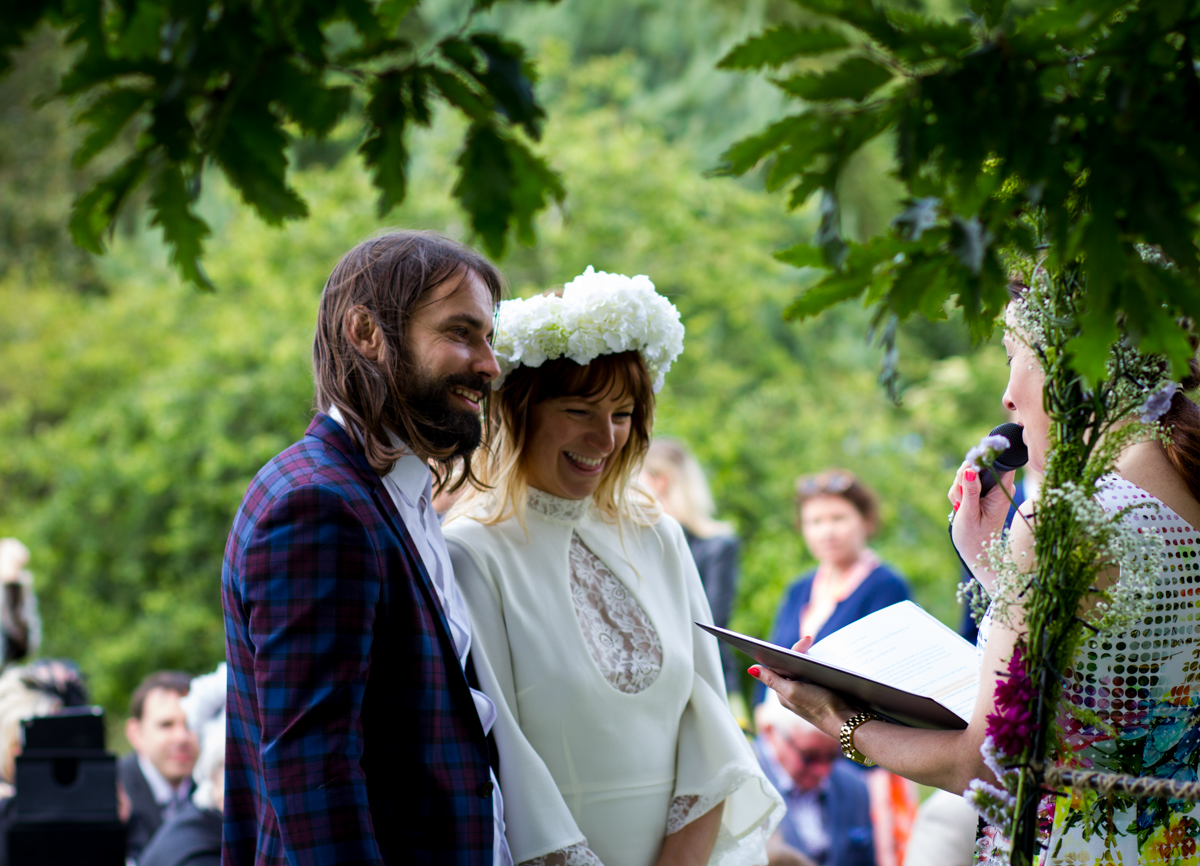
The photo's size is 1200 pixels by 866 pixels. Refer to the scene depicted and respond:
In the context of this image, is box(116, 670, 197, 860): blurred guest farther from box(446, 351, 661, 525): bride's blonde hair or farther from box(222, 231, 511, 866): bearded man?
box(222, 231, 511, 866): bearded man

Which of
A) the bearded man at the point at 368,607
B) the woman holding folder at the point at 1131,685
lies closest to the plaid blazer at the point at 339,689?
the bearded man at the point at 368,607

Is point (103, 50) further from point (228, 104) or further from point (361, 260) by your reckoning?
point (361, 260)

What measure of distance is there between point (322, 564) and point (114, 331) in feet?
33.0

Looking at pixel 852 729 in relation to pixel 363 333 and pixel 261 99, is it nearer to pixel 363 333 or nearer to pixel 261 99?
pixel 363 333

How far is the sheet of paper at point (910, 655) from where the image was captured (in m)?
2.03

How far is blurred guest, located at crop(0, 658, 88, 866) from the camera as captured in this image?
4512 mm

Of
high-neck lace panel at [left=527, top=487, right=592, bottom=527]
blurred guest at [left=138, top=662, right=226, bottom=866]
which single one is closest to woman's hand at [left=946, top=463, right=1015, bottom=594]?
high-neck lace panel at [left=527, top=487, right=592, bottom=527]

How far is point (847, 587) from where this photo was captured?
5.16m

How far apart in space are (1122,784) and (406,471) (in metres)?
1.25

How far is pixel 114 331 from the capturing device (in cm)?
1080

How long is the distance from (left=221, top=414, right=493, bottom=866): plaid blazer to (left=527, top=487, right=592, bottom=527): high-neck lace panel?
0.48 m

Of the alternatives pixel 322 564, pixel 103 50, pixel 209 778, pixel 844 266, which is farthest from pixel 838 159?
pixel 209 778

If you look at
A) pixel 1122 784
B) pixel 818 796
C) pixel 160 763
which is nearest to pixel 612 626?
pixel 1122 784

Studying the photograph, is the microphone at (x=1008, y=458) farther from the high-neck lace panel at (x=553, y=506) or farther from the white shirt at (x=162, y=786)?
the white shirt at (x=162, y=786)
